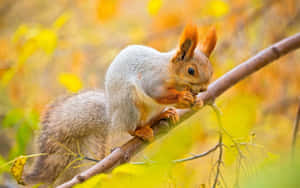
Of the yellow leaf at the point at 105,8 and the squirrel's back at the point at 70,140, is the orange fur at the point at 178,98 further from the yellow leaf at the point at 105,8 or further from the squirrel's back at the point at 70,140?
the yellow leaf at the point at 105,8

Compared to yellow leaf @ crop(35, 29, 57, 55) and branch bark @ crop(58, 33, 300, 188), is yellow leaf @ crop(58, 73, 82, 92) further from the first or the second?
branch bark @ crop(58, 33, 300, 188)

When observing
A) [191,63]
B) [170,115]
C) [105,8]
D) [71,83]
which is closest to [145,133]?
[170,115]

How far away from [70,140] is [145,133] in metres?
0.50

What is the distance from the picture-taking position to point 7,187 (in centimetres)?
245

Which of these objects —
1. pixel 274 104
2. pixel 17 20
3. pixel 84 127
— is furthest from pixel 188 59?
pixel 17 20

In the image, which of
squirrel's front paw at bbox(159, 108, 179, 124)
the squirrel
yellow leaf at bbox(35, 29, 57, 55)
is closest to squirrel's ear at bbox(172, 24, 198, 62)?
the squirrel

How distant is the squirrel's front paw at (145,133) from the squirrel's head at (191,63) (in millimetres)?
264

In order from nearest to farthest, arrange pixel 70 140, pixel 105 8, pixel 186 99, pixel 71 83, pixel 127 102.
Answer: pixel 186 99, pixel 127 102, pixel 70 140, pixel 71 83, pixel 105 8

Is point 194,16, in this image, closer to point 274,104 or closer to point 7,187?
point 274,104

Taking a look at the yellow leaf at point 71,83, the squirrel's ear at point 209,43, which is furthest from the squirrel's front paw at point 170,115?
the yellow leaf at point 71,83

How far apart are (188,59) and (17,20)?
3806mm

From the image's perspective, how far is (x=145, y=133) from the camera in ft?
5.19

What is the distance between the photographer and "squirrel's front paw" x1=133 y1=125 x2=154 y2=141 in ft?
5.03

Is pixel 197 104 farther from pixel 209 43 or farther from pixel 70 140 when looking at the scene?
pixel 70 140
